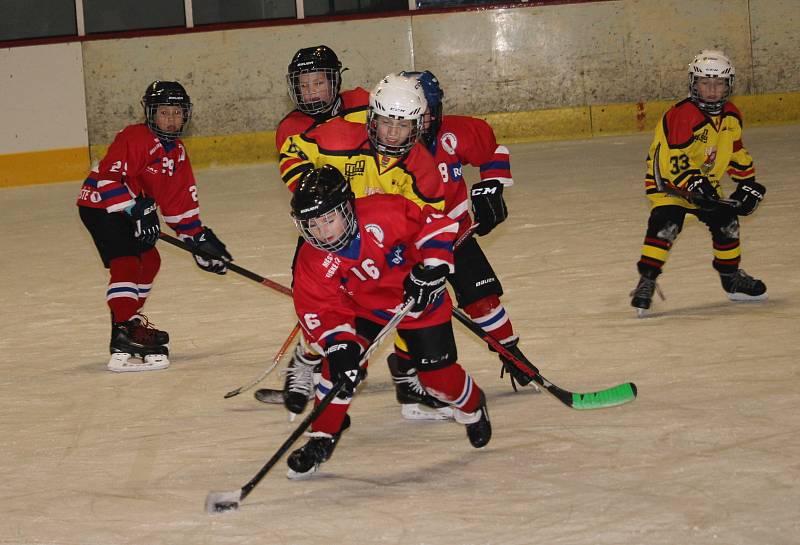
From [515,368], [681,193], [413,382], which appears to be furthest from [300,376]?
[681,193]

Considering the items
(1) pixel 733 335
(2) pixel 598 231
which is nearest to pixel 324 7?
(2) pixel 598 231

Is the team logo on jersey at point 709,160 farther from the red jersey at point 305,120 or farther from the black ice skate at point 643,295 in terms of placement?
the red jersey at point 305,120

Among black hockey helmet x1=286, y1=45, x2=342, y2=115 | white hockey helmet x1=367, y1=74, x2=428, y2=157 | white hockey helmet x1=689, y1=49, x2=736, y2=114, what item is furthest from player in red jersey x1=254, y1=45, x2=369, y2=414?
white hockey helmet x1=689, y1=49, x2=736, y2=114

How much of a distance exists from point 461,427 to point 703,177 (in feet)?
5.64

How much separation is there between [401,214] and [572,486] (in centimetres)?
81

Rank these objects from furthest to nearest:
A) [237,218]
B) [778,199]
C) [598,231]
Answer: [237,218] → [778,199] → [598,231]

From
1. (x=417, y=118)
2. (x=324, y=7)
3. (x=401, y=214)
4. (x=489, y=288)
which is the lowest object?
(x=489, y=288)

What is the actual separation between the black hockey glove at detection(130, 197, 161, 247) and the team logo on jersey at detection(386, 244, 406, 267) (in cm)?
135

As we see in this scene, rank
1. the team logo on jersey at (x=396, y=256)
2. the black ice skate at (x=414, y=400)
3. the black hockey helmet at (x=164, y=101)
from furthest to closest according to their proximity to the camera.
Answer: the black hockey helmet at (x=164, y=101), the black ice skate at (x=414, y=400), the team logo on jersey at (x=396, y=256)

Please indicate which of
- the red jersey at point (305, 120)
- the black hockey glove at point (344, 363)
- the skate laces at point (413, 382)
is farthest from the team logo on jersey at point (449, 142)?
the black hockey glove at point (344, 363)

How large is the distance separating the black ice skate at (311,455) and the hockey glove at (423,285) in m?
0.40

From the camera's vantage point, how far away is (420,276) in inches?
116

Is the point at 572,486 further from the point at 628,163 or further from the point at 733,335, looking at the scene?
the point at 628,163

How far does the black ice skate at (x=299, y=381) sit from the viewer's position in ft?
11.6
